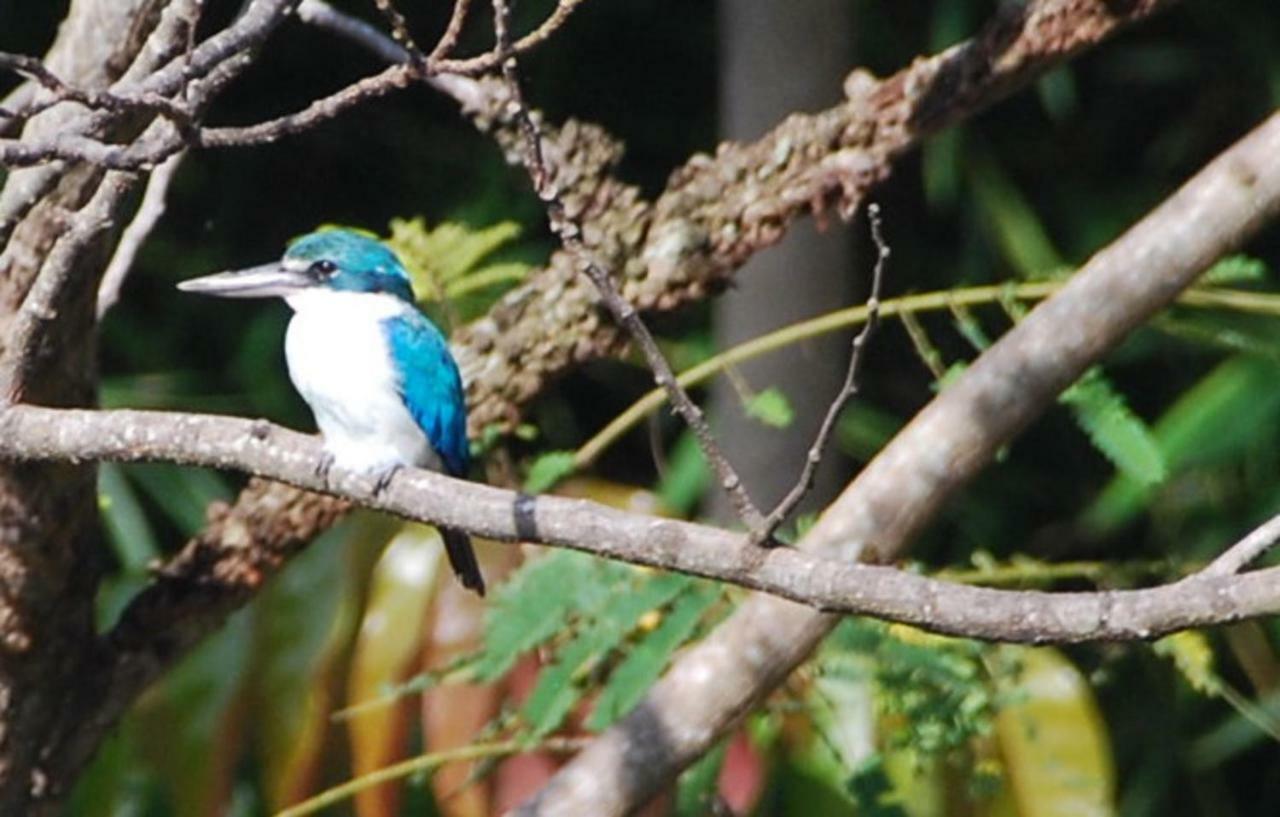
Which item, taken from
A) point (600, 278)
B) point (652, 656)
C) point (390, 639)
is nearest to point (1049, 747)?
point (652, 656)

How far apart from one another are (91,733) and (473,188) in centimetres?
222

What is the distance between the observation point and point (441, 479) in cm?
230

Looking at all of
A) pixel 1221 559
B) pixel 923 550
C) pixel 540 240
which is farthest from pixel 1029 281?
pixel 540 240

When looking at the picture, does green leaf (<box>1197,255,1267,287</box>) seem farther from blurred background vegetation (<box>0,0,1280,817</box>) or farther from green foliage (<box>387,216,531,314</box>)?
green foliage (<box>387,216,531,314</box>)

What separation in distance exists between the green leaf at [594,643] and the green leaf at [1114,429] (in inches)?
19.9

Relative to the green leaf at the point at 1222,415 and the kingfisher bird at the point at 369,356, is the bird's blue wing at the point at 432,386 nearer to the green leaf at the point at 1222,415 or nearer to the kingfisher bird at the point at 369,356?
the kingfisher bird at the point at 369,356

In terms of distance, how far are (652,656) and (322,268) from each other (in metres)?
0.63

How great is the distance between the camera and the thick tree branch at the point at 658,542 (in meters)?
1.97

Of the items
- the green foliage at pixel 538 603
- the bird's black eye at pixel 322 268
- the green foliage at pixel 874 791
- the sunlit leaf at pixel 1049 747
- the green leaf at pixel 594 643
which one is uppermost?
the bird's black eye at pixel 322 268

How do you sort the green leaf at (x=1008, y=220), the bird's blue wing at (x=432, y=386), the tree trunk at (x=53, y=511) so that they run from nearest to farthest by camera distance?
the tree trunk at (x=53, y=511), the bird's blue wing at (x=432, y=386), the green leaf at (x=1008, y=220)

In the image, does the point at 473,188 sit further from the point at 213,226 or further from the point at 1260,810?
the point at 1260,810

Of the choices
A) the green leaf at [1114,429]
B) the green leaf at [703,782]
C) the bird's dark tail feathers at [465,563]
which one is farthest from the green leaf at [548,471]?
the green leaf at [1114,429]

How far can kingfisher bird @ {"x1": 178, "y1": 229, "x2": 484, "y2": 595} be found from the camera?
3.23 meters

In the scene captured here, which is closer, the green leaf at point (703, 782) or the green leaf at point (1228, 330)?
the green leaf at point (1228, 330)
